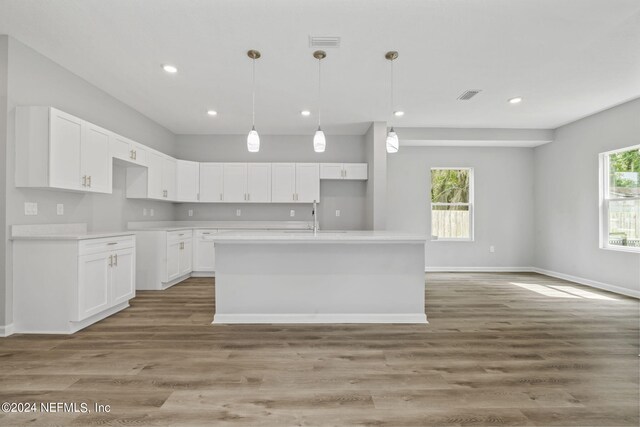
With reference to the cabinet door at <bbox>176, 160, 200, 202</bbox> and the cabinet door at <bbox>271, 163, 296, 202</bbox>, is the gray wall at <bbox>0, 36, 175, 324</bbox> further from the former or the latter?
the cabinet door at <bbox>271, 163, 296, 202</bbox>

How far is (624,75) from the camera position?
11.9ft

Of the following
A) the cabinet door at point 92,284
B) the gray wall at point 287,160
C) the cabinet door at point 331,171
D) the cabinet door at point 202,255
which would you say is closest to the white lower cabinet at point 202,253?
the cabinet door at point 202,255

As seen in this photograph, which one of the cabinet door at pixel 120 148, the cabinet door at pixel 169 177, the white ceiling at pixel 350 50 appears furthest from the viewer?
the cabinet door at pixel 169 177

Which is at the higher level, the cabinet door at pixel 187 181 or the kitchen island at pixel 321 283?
the cabinet door at pixel 187 181

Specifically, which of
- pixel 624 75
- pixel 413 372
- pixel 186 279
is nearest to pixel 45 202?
pixel 186 279

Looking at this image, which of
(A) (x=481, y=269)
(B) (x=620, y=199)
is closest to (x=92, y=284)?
(A) (x=481, y=269)

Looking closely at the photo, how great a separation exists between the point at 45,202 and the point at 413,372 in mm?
3998

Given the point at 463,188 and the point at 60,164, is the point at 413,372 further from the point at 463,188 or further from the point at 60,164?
the point at 463,188

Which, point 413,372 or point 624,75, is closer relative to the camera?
point 413,372

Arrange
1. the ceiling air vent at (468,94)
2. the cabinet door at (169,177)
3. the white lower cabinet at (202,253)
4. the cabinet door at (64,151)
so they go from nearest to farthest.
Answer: the cabinet door at (64,151), the ceiling air vent at (468,94), the cabinet door at (169,177), the white lower cabinet at (202,253)

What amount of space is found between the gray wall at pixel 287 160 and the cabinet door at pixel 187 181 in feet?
1.58

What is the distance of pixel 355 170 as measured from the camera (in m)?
5.91

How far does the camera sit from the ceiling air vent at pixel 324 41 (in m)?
2.88

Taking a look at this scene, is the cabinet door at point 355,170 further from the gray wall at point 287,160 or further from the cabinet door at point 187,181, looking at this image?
the cabinet door at point 187,181
